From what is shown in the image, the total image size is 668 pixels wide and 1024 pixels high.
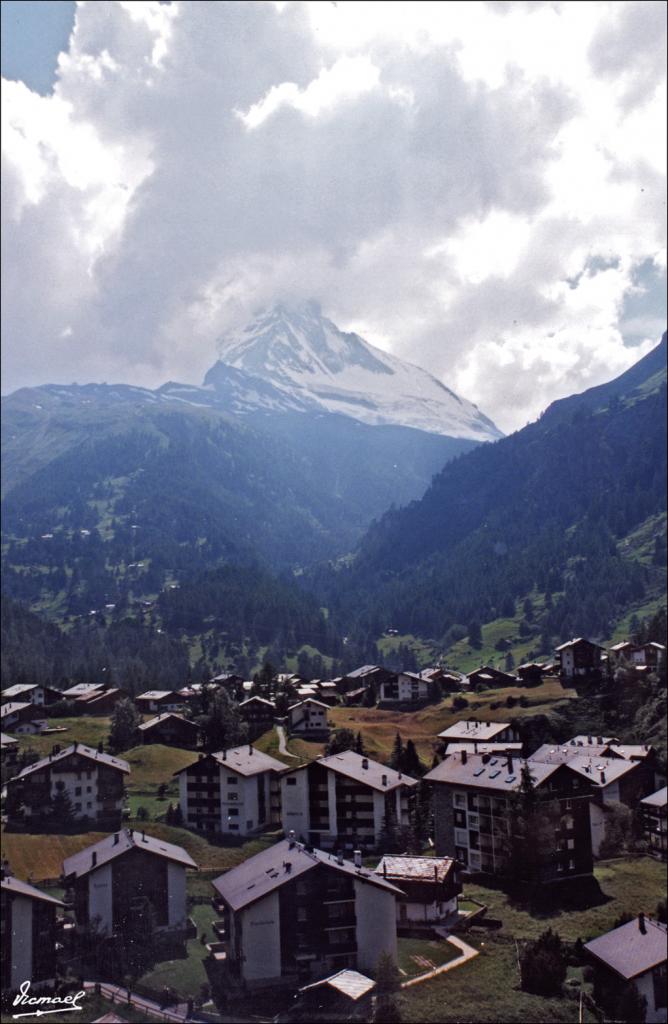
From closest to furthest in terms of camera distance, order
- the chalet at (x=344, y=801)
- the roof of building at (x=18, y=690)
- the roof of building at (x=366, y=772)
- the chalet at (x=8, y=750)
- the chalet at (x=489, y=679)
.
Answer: the chalet at (x=344, y=801) → the roof of building at (x=366, y=772) → the chalet at (x=8, y=750) → the chalet at (x=489, y=679) → the roof of building at (x=18, y=690)

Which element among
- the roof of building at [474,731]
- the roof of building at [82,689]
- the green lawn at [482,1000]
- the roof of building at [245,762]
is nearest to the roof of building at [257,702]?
the roof of building at [474,731]

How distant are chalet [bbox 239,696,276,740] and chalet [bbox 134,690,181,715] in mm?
17743

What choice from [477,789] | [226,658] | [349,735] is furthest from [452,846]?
[226,658]

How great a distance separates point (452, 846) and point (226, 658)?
432 feet

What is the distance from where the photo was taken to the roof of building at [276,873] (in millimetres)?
37875

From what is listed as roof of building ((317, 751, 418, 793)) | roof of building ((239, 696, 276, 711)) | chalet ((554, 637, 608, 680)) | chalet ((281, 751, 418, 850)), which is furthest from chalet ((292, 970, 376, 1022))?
chalet ((554, 637, 608, 680))

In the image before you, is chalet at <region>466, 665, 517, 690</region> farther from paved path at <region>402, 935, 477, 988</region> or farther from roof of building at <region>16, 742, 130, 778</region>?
paved path at <region>402, 935, 477, 988</region>

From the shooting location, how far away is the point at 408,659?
170 metres

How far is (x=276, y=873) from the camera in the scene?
38844mm

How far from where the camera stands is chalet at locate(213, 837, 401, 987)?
36.2 meters

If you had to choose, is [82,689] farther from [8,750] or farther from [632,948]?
[632,948]

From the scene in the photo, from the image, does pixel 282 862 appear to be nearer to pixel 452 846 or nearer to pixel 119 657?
pixel 452 846

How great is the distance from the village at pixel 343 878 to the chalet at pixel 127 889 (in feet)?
0.31

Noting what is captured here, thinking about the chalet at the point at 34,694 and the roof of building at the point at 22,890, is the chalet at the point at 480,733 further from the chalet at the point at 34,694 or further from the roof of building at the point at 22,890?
the chalet at the point at 34,694
